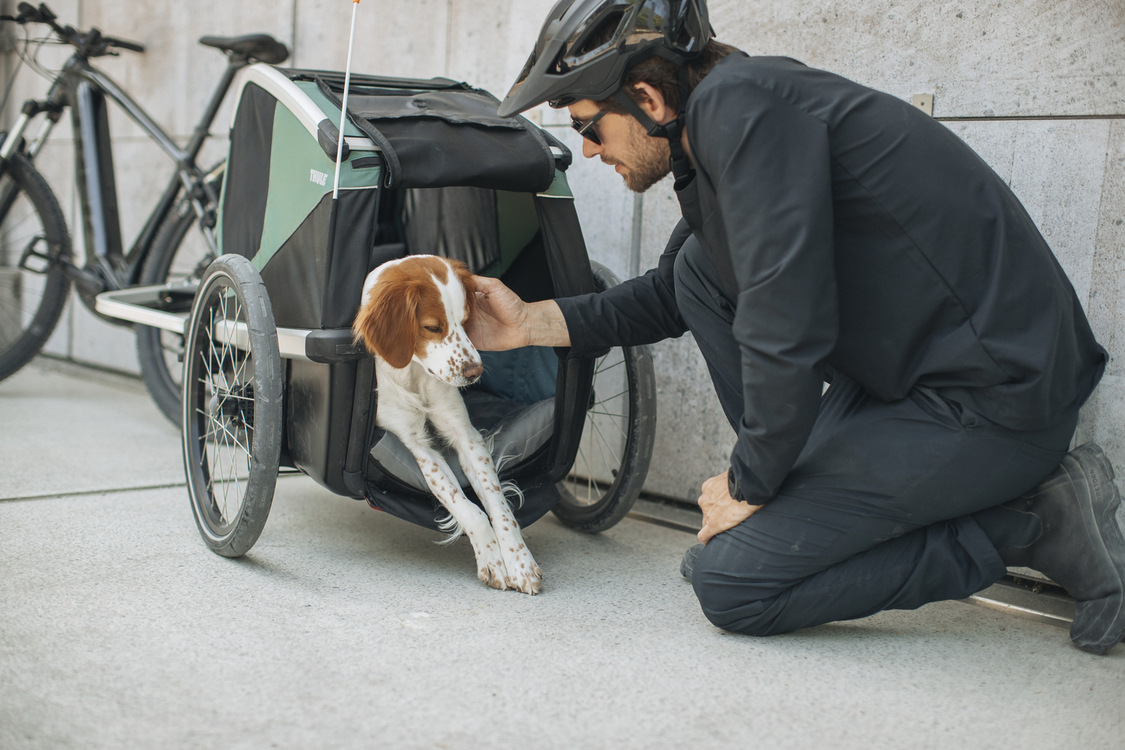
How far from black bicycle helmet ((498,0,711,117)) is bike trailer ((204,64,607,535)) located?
13.8 inches

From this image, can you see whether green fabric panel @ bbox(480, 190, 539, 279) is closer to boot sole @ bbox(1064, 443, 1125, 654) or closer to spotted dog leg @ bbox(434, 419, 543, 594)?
spotted dog leg @ bbox(434, 419, 543, 594)

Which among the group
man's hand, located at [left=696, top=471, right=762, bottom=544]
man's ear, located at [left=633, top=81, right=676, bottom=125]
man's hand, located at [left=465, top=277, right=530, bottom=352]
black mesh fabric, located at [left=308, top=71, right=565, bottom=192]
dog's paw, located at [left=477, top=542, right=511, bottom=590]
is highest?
man's ear, located at [left=633, top=81, right=676, bottom=125]

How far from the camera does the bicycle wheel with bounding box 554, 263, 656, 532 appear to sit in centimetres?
238

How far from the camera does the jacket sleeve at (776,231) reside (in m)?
1.54

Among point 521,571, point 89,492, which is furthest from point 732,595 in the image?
point 89,492

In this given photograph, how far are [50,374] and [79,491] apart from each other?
255 cm

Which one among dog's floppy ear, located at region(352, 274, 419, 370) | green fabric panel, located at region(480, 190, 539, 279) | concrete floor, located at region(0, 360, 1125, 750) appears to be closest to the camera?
concrete floor, located at region(0, 360, 1125, 750)

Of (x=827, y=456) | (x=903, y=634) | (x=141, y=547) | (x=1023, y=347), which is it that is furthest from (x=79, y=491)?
(x=1023, y=347)

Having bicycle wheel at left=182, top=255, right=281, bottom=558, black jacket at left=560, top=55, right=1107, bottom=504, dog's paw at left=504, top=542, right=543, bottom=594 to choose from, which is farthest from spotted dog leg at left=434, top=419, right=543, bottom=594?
black jacket at left=560, top=55, right=1107, bottom=504

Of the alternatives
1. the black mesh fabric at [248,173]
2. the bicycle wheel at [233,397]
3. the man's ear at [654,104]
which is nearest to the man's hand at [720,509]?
the man's ear at [654,104]

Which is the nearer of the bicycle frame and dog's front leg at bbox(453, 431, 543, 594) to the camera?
dog's front leg at bbox(453, 431, 543, 594)

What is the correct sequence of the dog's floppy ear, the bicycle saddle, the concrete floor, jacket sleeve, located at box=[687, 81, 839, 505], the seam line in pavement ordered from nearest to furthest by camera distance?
the concrete floor
jacket sleeve, located at box=[687, 81, 839, 505]
the dog's floppy ear
the seam line in pavement
the bicycle saddle

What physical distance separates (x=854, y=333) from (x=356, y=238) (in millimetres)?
1115

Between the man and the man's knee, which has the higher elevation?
the man
